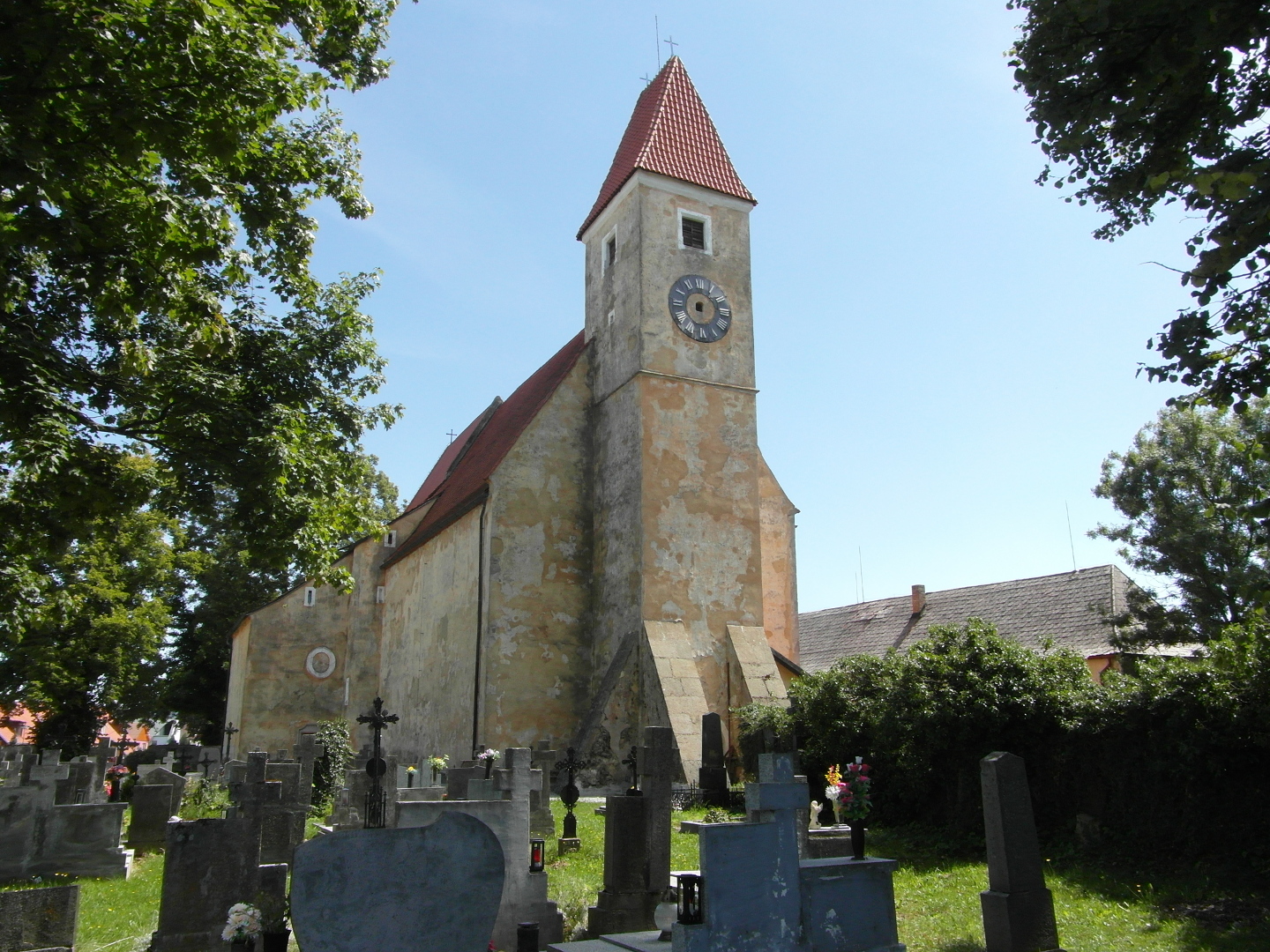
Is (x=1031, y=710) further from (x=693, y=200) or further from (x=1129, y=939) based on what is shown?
(x=693, y=200)

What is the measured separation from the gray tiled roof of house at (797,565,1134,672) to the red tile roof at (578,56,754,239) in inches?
476

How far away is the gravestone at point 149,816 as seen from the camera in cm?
1257

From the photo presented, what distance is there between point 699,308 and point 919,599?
15.0m

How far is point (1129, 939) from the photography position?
729 centimetres

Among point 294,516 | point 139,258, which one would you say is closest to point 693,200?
point 294,516

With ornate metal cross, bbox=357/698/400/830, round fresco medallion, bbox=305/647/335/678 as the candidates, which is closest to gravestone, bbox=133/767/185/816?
ornate metal cross, bbox=357/698/400/830

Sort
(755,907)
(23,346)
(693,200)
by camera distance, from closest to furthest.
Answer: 1. (755,907)
2. (23,346)
3. (693,200)

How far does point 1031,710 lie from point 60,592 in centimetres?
1259

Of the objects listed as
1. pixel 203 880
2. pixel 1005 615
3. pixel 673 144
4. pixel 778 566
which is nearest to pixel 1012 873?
pixel 203 880

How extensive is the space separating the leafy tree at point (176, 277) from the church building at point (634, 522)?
7276 mm

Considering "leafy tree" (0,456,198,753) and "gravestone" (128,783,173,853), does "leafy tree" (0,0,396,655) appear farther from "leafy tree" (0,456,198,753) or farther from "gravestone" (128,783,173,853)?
"leafy tree" (0,456,198,753)

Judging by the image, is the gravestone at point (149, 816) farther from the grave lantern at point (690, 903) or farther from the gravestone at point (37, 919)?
the grave lantern at point (690, 903)

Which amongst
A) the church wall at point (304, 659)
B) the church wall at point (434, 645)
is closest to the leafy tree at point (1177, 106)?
the church wall at point (434, 645)

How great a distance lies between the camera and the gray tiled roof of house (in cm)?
2406
